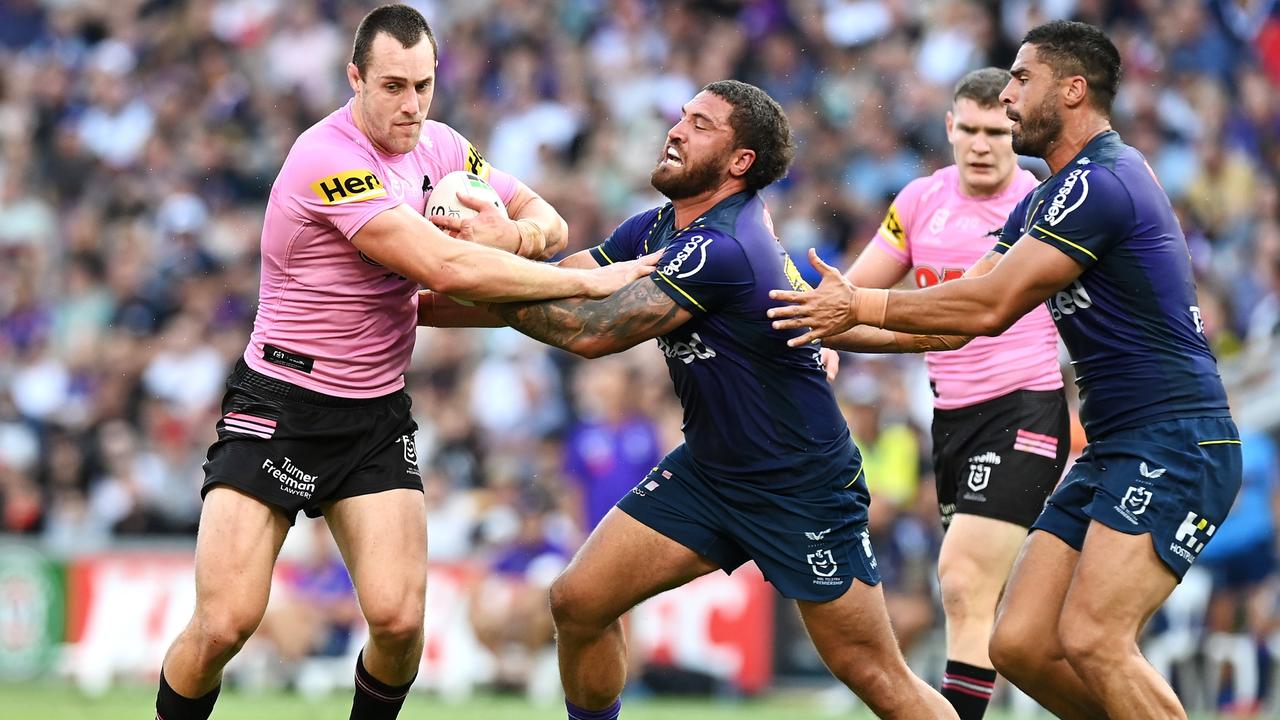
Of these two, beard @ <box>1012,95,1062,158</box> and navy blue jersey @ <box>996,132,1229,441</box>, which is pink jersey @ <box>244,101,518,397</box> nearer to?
beard @ <box>1012,95,1062,158</box>

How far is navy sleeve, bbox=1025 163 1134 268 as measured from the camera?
7.00 metres

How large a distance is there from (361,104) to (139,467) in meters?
9.96

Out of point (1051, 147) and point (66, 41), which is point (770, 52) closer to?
point (66, 41)

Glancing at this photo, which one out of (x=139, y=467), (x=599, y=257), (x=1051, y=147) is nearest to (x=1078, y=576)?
(x=1051, y=147)

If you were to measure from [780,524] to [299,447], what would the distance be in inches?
85.8

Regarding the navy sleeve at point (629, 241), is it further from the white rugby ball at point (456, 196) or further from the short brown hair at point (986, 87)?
the short brown hair at point (986, 87)

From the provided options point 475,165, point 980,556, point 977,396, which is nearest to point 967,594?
point 980,556

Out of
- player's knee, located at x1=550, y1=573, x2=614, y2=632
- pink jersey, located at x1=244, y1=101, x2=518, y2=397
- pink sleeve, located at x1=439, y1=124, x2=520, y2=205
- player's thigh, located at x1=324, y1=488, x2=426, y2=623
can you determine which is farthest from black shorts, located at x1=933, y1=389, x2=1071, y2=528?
pink jersey, located at x1=244, y1=101, x2=518, y2=397

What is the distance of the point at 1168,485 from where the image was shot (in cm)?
702

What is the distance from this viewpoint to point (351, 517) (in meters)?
7.66

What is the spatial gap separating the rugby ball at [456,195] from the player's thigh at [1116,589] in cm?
304

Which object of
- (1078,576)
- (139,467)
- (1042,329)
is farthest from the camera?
(139,467)

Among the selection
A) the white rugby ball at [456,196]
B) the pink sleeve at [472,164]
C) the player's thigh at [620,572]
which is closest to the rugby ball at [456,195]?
the white rugby ball at [456,196]

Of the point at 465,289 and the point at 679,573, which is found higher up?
the point at 465,289
